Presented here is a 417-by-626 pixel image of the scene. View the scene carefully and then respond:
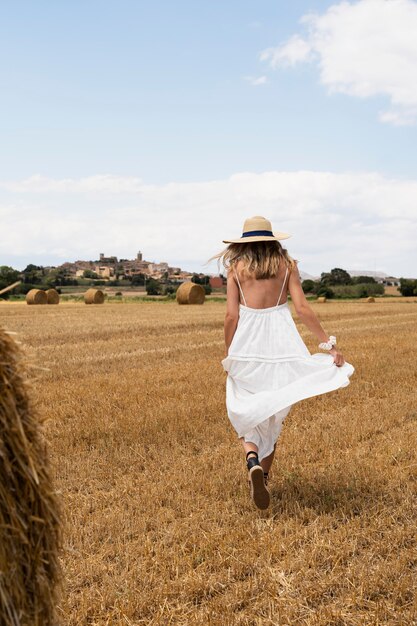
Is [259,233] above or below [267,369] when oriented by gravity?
above

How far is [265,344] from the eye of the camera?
217 inches

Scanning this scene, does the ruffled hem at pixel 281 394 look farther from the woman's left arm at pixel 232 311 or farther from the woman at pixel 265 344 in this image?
the woman's left arm at pixel 232 311

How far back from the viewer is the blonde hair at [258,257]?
5.56 meters

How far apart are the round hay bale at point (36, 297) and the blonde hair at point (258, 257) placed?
35.1 meters

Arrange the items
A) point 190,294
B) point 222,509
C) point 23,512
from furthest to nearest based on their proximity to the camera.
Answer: point 190,294 → point 222,509 → point 23,512

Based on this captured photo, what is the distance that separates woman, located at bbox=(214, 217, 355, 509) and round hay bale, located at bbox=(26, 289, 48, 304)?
35.2 m

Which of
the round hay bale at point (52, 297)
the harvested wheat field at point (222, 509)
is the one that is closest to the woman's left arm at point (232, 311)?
the harvested wheat field at point (222, 509)

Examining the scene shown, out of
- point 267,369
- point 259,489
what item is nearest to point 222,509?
point 259,489

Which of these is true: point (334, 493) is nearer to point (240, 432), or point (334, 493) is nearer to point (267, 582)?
point (240, 432)

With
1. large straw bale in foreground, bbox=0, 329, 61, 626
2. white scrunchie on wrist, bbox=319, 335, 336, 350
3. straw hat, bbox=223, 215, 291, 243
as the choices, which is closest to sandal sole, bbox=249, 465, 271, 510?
white scrunchie on wrist, bbox=319, 335, 336, 350

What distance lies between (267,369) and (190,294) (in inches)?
1206

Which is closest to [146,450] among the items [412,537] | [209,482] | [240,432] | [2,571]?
[209,482]

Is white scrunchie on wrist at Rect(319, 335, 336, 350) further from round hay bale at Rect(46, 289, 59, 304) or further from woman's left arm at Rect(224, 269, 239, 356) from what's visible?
round hay bale at Rect(46, 289, 59, 304)

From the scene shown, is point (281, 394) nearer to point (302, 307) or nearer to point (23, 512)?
point (302, 307)
